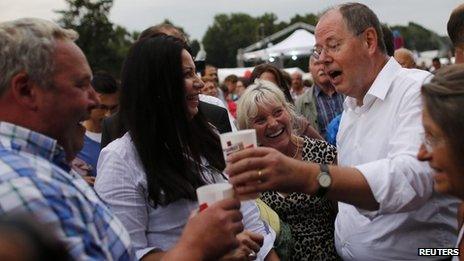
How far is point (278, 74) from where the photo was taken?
713 cm

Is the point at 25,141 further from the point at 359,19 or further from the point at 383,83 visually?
the point at 359,19

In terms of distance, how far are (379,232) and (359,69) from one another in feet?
2.83

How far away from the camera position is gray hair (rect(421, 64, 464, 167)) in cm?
208

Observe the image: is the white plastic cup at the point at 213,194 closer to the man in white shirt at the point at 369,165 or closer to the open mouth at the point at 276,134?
the man in white shirt at the point at 369,165

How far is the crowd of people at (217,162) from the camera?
5.68ft

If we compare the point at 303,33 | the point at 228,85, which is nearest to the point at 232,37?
the point at 303,33

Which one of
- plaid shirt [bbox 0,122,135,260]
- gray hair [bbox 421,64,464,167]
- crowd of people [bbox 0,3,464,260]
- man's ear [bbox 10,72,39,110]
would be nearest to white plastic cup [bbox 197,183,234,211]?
crowd of people [bbox 0,3,464,260]

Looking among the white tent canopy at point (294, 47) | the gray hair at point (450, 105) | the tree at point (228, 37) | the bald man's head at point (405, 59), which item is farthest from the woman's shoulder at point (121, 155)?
the tree at point (228, 37)

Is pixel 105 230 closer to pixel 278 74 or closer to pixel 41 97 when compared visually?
pixel 41 97

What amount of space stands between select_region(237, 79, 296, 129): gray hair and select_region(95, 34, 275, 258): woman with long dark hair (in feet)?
4.15

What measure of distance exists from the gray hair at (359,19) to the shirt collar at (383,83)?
0.15 meters

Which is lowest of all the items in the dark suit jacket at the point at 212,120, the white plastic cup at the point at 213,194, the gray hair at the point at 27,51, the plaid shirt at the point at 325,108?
the plaid shirt at the point at 325,108

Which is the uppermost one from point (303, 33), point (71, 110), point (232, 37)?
point (71, 110)

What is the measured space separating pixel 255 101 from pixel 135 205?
180cm
